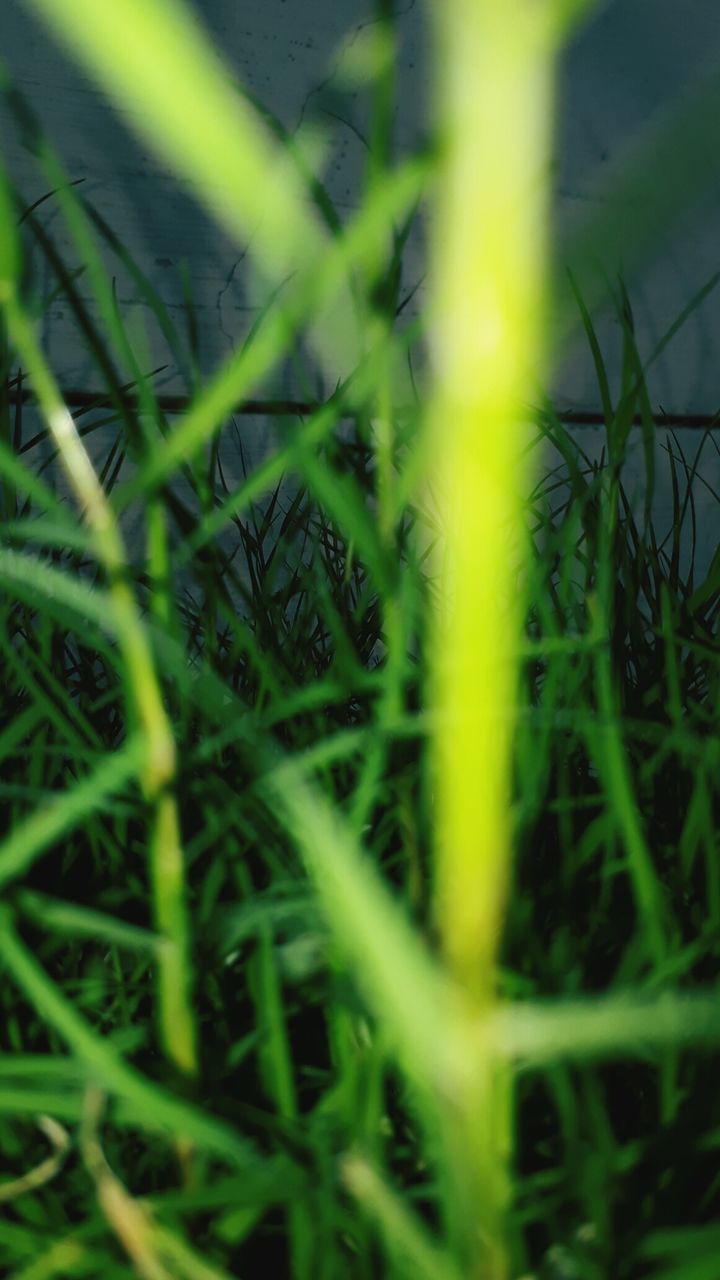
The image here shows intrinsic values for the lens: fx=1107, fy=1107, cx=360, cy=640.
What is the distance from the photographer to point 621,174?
0.11m

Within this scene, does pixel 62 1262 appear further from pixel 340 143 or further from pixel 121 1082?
pixel 340 143

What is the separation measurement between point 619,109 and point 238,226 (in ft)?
1.09

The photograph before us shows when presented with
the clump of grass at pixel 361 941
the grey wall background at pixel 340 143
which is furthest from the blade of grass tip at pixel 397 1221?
the grey wall background at pixel 340 143

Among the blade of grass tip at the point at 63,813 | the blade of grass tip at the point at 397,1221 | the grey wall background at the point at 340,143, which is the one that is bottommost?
the blade of grass tip at the point at 397,1221

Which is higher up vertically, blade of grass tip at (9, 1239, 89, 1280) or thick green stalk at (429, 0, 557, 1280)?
thick green stalk at (429, 0, 557, 1280)

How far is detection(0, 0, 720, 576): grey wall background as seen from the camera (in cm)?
68

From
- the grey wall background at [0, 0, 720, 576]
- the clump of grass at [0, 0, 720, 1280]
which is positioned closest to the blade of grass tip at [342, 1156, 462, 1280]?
the clump of grass at [0, 0, 720, 1280]

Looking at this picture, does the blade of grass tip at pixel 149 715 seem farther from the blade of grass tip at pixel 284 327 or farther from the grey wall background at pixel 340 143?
the grey wall background at pixel 340 143

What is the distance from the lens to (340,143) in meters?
0.74

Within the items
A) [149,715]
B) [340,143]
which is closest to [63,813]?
[149,715]

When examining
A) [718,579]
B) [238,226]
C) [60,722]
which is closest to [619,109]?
[238,226]

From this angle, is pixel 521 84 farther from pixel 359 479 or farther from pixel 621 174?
pixel 359 479

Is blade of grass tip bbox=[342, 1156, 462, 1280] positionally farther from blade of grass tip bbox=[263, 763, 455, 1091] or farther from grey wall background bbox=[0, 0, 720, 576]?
grey wall background bbox=[0, 0, 720, 576]

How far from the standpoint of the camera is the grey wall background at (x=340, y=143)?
0.68 meters
